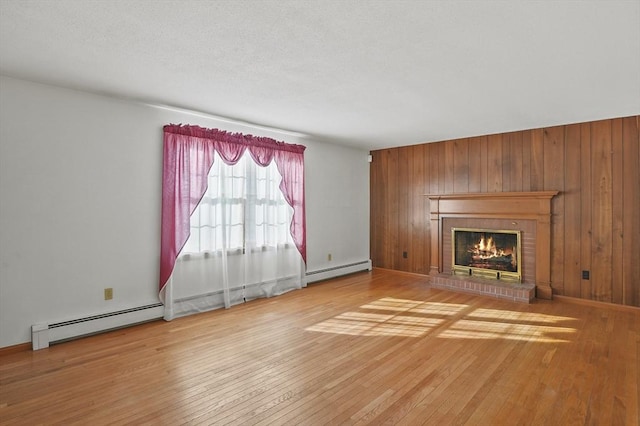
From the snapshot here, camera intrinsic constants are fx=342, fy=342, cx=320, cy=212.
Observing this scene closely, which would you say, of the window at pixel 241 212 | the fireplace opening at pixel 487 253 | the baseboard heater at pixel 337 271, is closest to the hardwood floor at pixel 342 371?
the window at pixel 241 212

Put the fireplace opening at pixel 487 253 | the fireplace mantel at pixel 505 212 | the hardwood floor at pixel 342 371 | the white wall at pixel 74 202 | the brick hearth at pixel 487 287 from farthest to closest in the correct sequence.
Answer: the fireplace opening at pixel 487 253, the fireplace mantel at pixel 505 212, the brick hearth at pixel 487 287, the white wall at pixel 74 202, the hardwood floor at pixel 342 371

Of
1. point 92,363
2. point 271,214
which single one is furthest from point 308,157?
point 92,363

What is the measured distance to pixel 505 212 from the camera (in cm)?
523

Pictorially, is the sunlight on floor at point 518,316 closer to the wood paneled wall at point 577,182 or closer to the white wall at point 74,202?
the wood paneled wall at point 577,182

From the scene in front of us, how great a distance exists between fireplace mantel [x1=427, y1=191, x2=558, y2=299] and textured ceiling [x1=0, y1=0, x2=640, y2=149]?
54.4 inches

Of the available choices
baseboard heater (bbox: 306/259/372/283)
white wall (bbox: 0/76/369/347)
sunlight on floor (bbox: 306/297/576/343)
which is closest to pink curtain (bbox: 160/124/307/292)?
white wall (bbox: 0/76/369/347)

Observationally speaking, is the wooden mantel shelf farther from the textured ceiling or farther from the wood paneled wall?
the textured ceiling

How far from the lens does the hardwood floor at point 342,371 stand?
86.0 inches

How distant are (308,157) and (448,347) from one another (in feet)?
12.0

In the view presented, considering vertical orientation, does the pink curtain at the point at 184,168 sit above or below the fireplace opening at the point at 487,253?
above

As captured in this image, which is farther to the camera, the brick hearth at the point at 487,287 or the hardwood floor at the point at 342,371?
the brick hearth at the point at 487,287

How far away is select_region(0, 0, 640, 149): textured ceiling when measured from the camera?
2.04m

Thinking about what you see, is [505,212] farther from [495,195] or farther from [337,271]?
[337,271]

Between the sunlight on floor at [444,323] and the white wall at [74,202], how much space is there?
2218 millimetres
